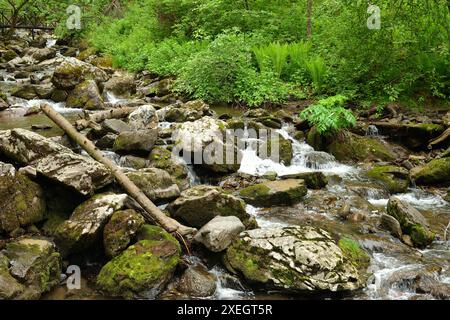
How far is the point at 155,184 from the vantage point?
7.36 metres

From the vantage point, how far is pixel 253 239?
5.91 meters

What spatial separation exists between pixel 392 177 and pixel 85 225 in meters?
6.21

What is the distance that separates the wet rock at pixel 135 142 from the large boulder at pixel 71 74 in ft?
18.0

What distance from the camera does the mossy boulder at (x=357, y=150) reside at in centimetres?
1025

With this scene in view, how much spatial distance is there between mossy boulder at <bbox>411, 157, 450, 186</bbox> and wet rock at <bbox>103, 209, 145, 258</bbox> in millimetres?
6045

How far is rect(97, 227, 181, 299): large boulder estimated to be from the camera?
5.24 meters

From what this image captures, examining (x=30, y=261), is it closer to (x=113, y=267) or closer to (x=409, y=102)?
(x=113, y=267)

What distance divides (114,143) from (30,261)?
4227mm

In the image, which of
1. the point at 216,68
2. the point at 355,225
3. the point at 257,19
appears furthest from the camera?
the point at 257,19

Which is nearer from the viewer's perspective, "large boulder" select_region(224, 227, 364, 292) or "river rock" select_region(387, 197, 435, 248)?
"large boulder" select_region(224, 227, 364, 292)

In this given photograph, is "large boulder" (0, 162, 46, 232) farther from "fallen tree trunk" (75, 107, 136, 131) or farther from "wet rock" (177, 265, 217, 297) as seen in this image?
"fallen tree trunk" (75, 107, 136, 131)

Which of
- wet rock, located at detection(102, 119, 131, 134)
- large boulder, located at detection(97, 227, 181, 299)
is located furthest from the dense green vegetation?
large boulder, located at detection(97, 227, 181, 299)

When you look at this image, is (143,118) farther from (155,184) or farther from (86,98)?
(155,184)

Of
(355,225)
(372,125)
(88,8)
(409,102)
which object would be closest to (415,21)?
(409,102)
